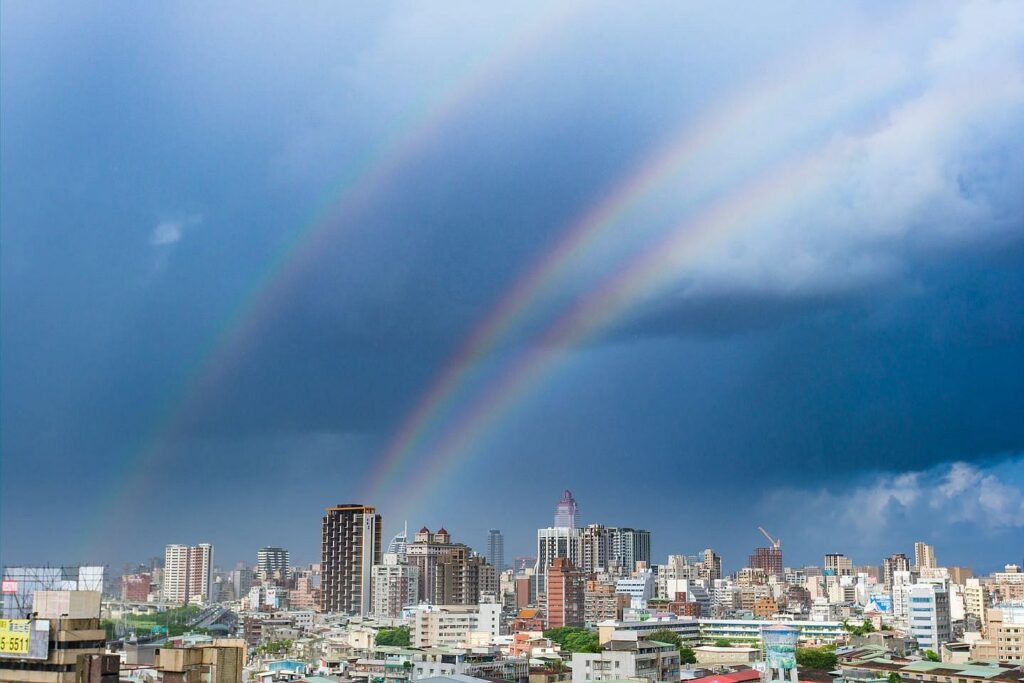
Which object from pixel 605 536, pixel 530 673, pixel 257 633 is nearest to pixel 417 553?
pixel 257 633

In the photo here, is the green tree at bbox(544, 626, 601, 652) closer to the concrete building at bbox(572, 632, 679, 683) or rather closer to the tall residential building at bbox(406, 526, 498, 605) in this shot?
the concrete building at bbox(572, 632, 679, 683)

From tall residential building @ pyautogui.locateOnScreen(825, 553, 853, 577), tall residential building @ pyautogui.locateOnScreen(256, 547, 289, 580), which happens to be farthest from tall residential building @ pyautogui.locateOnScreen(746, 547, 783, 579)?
tall residential building @ pyautogui.locateOnScreen(256, 547, 289, 580)

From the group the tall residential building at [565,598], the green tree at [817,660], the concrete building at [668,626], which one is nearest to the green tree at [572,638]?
the concrete building at [668,626]

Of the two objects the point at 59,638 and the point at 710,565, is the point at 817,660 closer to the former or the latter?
the point at 59,638

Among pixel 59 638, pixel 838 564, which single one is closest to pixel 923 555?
pixel 838 564

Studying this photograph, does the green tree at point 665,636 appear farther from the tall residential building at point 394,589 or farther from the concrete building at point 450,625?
the tall residential building at point 394,589
